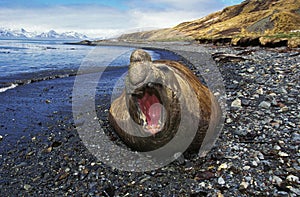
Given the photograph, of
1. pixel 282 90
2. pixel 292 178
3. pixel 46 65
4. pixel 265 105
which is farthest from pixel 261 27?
pixel 292 178

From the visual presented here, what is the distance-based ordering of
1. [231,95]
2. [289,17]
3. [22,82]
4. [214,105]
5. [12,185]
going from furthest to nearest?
1. [289,17]
2. [22,82]
3. [231,95]
4. [214,105]
5. [12,185]

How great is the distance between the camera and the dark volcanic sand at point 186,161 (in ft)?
13.0

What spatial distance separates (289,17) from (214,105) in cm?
4700

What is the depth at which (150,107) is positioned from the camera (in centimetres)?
380

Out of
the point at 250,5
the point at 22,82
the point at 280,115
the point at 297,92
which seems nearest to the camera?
the point at 280,115

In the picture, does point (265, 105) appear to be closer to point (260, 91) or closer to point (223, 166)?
point (260, 91)

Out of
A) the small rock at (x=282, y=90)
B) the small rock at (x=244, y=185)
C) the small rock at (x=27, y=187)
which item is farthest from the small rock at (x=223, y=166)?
the small rock at (x=282, y=90)

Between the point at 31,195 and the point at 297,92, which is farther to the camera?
the point at 297,92

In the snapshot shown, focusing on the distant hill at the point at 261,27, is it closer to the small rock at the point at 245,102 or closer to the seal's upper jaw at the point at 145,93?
the small rock at the point at 245,102

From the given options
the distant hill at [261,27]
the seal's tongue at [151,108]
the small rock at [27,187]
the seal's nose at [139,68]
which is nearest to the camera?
the seal's nose at [139,68]

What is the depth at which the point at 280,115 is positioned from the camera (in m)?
5.78

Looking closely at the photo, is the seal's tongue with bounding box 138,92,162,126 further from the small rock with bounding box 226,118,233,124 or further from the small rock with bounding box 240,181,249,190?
the small rock with bounding box 226,118,233,124

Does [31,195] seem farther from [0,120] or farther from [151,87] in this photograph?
[0,120]

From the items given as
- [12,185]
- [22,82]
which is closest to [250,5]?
[22,82]
